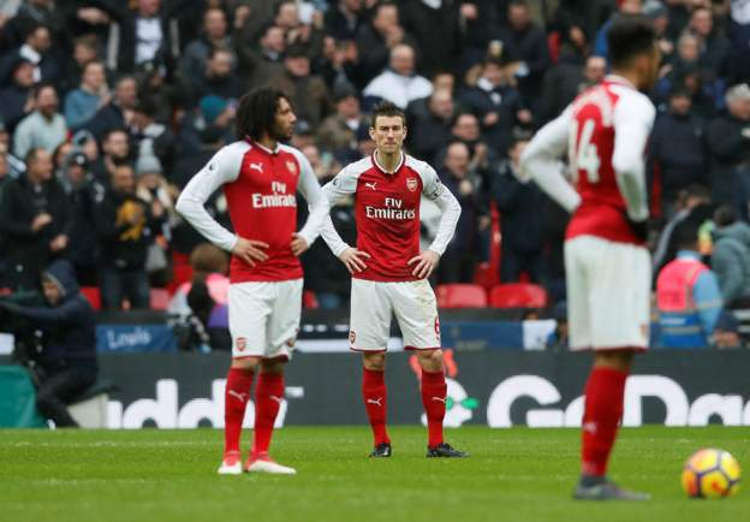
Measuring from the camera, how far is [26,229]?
22938 mm

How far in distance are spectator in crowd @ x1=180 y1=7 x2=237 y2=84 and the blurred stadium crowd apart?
27 millimetres

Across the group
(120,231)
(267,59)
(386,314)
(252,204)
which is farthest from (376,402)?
(267,59)

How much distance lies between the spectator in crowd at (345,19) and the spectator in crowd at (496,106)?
2112mm

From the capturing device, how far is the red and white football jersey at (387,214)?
15109 millimetres

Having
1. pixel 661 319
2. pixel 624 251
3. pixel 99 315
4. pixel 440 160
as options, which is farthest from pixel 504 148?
pixel 624 251

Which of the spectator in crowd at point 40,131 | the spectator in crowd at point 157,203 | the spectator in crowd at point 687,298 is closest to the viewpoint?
the spectator in crowd at point 687,298

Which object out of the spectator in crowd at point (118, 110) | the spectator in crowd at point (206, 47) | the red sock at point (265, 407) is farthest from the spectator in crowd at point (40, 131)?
the red sock at point (265, 407)

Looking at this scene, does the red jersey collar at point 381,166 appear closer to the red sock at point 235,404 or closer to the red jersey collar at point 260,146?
the red jersey collar at point 260,146

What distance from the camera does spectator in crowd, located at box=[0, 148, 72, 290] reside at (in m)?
23.0

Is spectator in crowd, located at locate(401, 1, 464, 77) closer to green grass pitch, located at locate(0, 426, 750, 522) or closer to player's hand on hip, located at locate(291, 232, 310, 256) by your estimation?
green grass pitch, located at locate(0, 426, 750, 522)

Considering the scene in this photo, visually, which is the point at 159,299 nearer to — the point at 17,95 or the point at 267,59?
the point at 17,95

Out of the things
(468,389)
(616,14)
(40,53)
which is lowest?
(468,389)

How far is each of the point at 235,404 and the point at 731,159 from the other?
13.4 m

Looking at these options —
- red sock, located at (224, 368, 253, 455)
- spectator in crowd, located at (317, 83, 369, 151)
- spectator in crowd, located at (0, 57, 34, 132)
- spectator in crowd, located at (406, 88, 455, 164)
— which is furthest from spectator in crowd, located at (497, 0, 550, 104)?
red sock, located at (224, 368, 253, 455)
